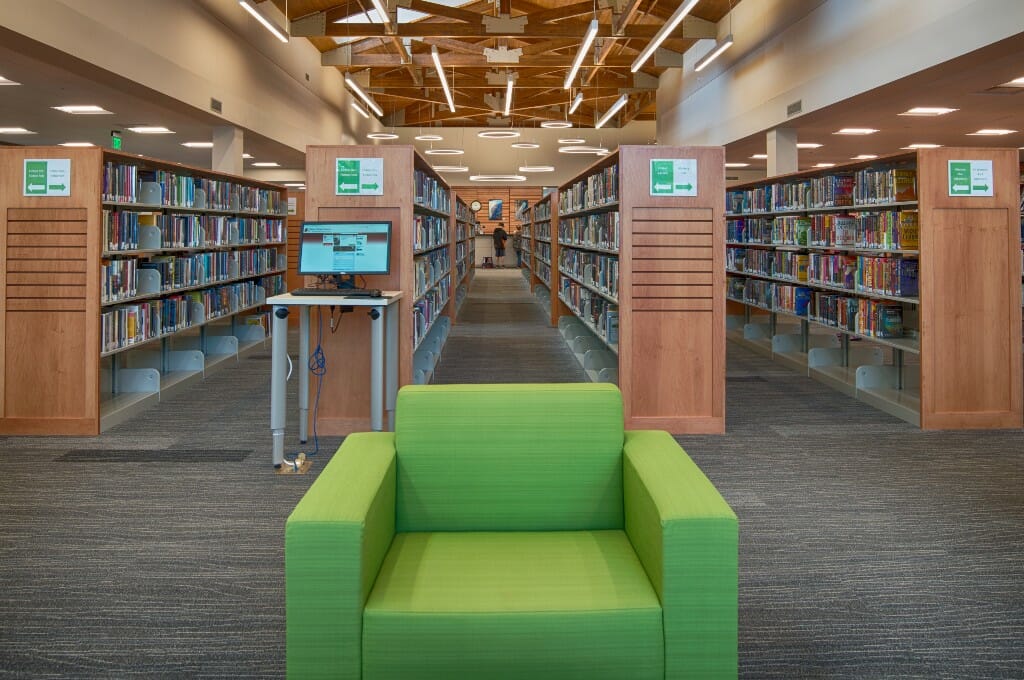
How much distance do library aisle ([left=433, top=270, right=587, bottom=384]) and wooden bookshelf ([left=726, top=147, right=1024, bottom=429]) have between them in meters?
2.50

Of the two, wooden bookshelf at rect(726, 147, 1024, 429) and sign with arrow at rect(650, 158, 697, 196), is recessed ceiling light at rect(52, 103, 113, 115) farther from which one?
wooden bookshelf at rect(726, 147, 1024, 429)

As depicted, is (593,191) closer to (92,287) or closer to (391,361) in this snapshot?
(391,361)

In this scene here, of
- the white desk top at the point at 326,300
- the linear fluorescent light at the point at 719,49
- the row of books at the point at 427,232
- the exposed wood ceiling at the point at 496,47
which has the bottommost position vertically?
the white desk top at the point at 326,300

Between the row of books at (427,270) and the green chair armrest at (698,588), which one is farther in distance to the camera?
the row of books at (427,270)

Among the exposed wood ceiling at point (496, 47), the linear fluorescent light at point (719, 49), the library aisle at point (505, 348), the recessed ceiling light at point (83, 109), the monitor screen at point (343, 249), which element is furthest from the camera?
the exposed wood ceiling at point (496, 47)

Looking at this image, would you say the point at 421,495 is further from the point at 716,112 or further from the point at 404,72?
Result: the point at 404,72

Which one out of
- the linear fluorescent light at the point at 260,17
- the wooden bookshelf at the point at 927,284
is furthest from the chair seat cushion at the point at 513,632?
the linear fluorescent light at the point at 260,17

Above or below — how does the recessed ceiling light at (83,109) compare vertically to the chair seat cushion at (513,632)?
above

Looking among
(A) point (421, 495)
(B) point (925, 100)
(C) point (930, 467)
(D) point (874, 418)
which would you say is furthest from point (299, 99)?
(A) point (421, 495)

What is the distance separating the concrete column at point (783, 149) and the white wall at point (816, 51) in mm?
212

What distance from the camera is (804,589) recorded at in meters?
3.25

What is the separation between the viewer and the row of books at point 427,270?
7.03 metres

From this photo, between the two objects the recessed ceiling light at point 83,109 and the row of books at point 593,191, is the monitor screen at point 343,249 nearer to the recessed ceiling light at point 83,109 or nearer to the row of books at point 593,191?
the row of books at point 593,191

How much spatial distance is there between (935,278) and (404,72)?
15854mm
